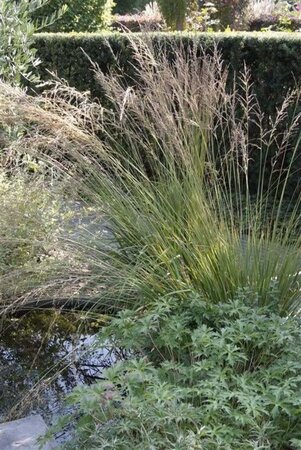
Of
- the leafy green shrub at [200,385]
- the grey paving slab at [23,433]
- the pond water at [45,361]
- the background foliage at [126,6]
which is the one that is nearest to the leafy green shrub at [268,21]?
the pond water at [45,361]

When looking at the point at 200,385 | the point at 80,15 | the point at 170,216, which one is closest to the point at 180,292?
the point at 170,216

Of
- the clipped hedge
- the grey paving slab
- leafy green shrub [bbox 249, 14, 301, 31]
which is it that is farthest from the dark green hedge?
leafy green shrub [bbox 249, 14, 301, 31]

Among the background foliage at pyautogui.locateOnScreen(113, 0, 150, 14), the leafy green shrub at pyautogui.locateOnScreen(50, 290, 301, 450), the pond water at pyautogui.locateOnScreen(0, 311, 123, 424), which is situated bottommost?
the background foliage at pyautogui.locateOnScreen(113, 0, 150, 14)

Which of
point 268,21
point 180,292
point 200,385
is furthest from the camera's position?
point 268,21

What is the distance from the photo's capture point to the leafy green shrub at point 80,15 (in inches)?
390

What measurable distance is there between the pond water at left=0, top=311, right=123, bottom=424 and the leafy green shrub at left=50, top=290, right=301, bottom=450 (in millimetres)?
331

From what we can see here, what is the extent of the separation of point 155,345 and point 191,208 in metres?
0.75

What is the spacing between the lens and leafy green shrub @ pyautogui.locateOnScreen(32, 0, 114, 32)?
9.91 m

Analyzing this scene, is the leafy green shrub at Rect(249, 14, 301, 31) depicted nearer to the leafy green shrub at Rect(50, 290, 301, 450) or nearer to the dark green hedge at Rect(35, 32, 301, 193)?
the dark green hedge at Rect(35, 32, 301, 193)

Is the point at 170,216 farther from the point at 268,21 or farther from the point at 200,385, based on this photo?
the point at 268,21

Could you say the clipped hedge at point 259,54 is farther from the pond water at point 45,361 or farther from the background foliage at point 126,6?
the background foliage at point 126,6

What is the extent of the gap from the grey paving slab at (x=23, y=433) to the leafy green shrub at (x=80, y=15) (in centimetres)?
839

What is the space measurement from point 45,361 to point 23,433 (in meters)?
0.67

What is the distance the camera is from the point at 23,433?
A: 2305 mm
